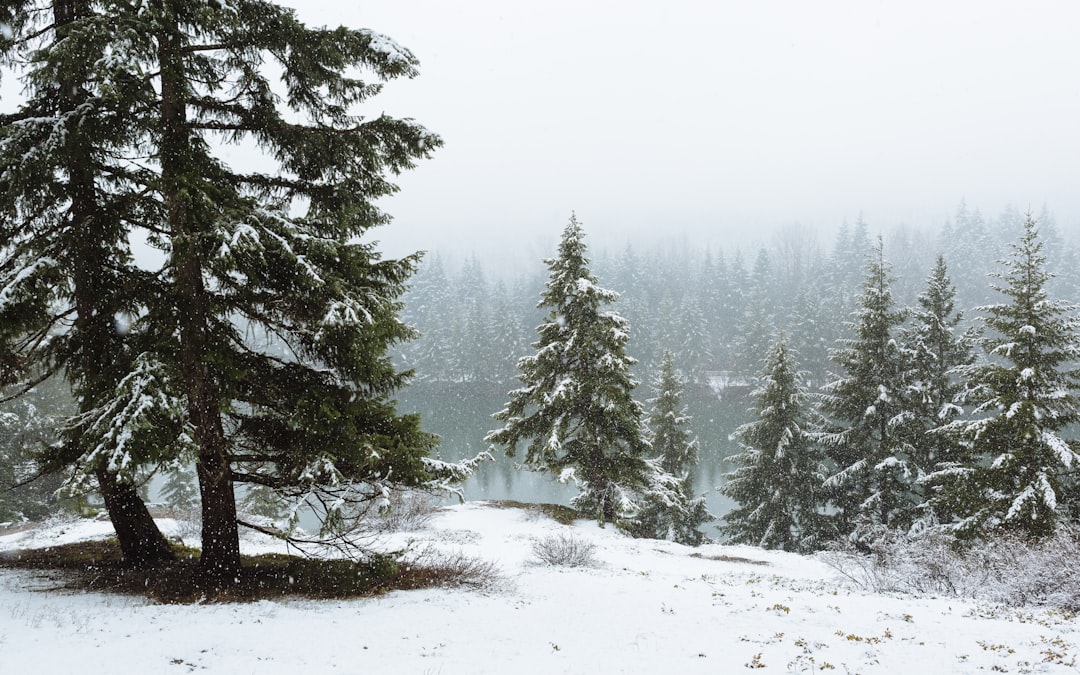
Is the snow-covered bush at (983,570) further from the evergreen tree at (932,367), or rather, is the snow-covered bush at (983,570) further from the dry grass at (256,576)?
the dry grass at (256,576)

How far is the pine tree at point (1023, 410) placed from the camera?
631 inches

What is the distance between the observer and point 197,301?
792 centimetres

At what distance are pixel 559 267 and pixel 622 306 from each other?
7050 centimetres

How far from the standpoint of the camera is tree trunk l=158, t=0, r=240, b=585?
23.8ft

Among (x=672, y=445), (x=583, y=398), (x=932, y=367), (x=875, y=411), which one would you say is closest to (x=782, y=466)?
(x=875, y=411)

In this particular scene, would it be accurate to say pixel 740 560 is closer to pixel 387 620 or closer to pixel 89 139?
pixel 387 620

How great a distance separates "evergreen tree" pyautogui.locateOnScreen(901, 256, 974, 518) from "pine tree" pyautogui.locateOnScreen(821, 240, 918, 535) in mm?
415

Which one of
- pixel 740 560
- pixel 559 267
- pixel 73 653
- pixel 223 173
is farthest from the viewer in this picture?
pixel 559 267

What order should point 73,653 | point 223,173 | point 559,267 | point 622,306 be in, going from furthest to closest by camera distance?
1. point 622,306
2. point 559,267
3. point 223,173
4. point 73,653

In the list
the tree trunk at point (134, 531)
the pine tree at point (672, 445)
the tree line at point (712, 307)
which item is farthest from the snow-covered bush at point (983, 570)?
the tree line at point (712, 307)

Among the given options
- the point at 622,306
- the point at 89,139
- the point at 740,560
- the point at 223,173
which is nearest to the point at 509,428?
the point at 740,560

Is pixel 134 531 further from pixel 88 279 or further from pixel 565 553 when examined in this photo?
pixel 565 553

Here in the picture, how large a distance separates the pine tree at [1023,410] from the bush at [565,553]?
39.1 feet

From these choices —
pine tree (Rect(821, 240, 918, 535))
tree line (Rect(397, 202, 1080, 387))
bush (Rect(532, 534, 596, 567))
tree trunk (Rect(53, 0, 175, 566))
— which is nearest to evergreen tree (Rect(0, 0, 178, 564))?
tree trunk (Rect(53, 0, 175, 566))
